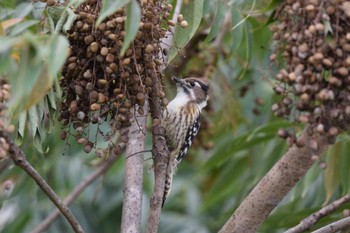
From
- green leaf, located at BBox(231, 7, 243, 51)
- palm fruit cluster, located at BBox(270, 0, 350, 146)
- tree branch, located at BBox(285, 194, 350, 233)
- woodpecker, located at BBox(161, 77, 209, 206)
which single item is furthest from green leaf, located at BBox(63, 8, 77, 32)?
woodpecker, located at BBox(161, 77, 209, 206)

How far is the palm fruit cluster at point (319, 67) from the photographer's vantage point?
3.95 metres

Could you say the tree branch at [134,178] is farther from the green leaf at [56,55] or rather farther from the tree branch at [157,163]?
the green leaf at [56,55]

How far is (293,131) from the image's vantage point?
4141 mm

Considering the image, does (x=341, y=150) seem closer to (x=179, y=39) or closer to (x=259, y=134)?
(x=259, y=134)

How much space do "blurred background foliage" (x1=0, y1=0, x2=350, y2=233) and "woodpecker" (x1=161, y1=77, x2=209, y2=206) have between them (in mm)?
294

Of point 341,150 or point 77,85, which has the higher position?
point 77,85

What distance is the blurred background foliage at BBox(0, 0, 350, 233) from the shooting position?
4.50 m

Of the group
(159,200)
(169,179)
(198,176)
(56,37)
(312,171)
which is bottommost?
(198,176)

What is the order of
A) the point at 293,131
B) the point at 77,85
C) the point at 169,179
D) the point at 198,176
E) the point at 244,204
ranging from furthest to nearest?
the point at 198,176
the point at 169,179
the point at 244,204
the point at 77,85
the point at 293,131

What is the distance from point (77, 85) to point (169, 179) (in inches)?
99.5

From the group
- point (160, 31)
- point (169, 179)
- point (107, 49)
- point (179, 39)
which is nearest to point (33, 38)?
point (107, 49)

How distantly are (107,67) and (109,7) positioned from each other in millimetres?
501

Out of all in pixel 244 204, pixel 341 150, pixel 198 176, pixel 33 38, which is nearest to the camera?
pixel 33 38

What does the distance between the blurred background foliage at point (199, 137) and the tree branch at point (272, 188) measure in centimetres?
46
